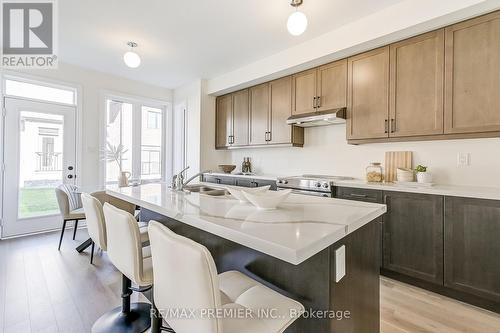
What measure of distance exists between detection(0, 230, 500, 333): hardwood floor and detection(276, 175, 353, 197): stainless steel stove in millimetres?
1049

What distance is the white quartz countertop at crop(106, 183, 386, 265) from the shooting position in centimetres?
80

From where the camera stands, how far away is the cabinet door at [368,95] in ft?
8.82

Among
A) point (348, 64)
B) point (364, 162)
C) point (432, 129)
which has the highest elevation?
point (348, 64)

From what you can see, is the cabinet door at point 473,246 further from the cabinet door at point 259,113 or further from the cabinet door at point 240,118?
the cabinet door at point 240,118

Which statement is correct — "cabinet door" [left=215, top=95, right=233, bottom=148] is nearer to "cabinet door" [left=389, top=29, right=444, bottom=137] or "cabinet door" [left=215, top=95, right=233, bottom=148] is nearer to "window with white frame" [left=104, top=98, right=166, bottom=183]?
"window with white frame" [left=104, top=98, right=166, bottom=183]

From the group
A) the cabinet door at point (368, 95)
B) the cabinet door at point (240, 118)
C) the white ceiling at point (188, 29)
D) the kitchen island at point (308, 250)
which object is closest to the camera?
the kitchen island at point (308, 250)

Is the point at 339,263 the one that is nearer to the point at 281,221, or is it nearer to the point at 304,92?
the point at 281,221

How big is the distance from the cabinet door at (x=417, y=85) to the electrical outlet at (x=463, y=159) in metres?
0.40

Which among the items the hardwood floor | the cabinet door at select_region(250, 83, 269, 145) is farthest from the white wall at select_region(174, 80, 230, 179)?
the hardwood floor

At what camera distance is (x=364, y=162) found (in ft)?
10.3

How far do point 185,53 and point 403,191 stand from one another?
129 inches

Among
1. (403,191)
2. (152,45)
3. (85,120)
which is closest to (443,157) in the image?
(403,191)

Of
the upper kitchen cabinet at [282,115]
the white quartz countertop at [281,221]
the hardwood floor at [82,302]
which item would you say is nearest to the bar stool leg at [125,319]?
the hardwood floor at [82,302]

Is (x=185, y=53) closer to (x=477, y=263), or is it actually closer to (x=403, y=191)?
(x=403, y=191)
